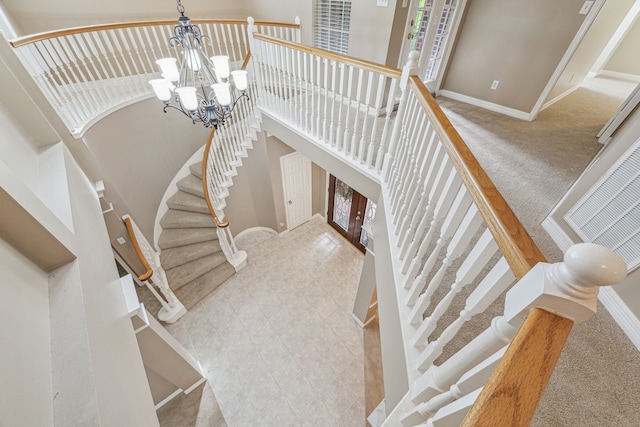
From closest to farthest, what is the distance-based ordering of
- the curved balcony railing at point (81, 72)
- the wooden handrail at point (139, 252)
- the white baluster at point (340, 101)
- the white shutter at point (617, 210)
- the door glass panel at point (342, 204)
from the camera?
the white shutter at point (617, 210) < the white baluster at point (340, 101) < the curved balcony railing at point (81, 72) < the wooden handrail at point (139, 252) < the door glass panel at point (342, 204)

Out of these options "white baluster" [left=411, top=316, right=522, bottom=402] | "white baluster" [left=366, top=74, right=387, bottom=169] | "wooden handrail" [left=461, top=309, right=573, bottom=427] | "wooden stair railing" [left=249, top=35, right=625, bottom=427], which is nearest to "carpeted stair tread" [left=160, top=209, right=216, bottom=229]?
"white baluster" [left=366, top=74, right=387, bottom=169]

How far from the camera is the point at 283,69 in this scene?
2.69 m

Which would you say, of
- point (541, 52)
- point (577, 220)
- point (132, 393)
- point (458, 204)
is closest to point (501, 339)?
point (458, 204)

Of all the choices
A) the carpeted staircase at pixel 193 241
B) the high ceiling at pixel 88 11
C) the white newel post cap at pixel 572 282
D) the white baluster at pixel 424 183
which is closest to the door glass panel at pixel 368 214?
the carpeted staircase at pixel 193 241

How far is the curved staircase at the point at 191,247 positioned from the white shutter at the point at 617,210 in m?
4.18

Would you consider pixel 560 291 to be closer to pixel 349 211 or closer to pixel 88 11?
pixel 349 211

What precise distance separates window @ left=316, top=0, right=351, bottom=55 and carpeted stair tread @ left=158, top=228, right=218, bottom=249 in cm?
341

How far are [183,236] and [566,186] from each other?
4.77 m

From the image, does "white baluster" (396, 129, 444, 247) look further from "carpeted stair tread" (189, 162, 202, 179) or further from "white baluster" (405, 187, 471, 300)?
"carpeted stair tread" (189, 162, 202, 179)

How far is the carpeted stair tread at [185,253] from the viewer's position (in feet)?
12.6

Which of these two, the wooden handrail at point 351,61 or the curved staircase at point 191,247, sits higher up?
the wooden handrail at point 351,61

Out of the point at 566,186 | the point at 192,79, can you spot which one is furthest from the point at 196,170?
the point at 566,186

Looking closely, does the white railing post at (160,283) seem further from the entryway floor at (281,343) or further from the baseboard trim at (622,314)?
the baseboard trim at (622,314)

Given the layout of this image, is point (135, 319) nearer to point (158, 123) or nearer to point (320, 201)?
point (158, 123)
